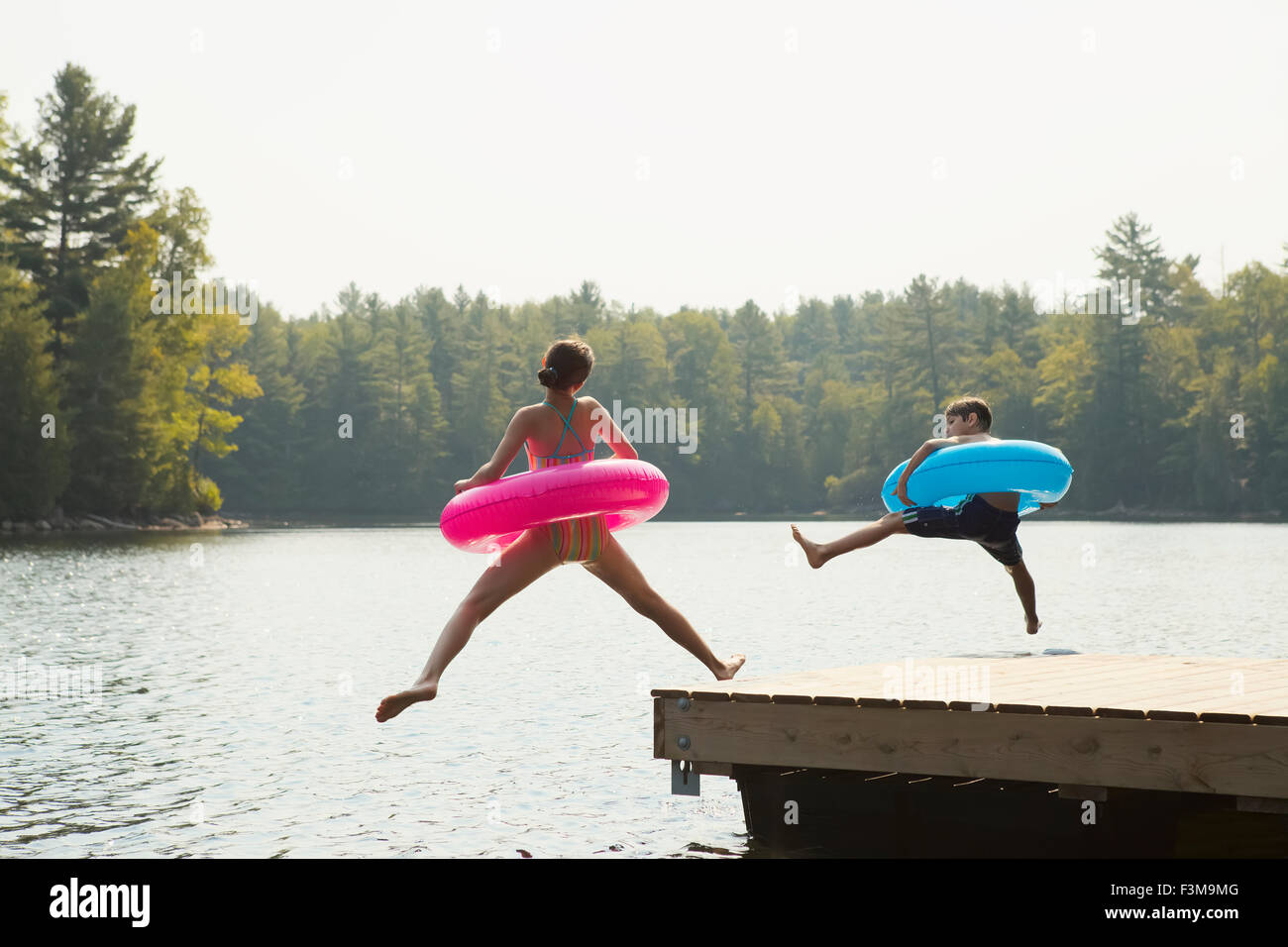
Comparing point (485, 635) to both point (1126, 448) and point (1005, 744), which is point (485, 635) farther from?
point (1126, 448)

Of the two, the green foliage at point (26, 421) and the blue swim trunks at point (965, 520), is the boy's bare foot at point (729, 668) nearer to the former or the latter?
the blue swim trunks at point (965, 520)

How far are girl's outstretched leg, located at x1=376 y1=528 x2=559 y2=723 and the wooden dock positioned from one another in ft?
3.36

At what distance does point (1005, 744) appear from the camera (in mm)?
6531

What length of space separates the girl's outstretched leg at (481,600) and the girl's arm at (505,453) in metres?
0.34

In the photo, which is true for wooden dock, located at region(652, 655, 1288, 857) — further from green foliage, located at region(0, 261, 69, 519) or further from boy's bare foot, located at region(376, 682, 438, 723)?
green foliage, located at region(0, 261, 69, 519)

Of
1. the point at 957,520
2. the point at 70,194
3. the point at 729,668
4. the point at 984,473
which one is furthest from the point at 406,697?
the point at 70,194

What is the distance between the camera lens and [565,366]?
23.1ft

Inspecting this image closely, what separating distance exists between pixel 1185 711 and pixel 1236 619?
17441 mm

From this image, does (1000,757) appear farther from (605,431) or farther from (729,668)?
(605,431)

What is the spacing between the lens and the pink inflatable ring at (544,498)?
6.93 m

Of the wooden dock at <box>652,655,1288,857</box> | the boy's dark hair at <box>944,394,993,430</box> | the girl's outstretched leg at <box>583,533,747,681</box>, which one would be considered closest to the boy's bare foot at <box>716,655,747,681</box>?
the wooden dock at <box>652,655,1288,857</box>

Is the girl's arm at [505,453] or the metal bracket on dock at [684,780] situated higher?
the girl's arm at [505,453]

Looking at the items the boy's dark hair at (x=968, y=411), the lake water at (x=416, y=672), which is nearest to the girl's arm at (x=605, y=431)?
the lake water at (x=416, y=672)

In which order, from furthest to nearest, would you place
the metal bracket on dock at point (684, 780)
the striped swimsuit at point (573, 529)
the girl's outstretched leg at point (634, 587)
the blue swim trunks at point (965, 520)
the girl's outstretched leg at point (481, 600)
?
the blue swim trunks at point (965, 520), the metal bracket on dock at point (684, 780), the girl's outstretched leg at point (634, 587), the striped swimsuit at point (573, 529), the girl's outstretched leg at point (481, 600)
